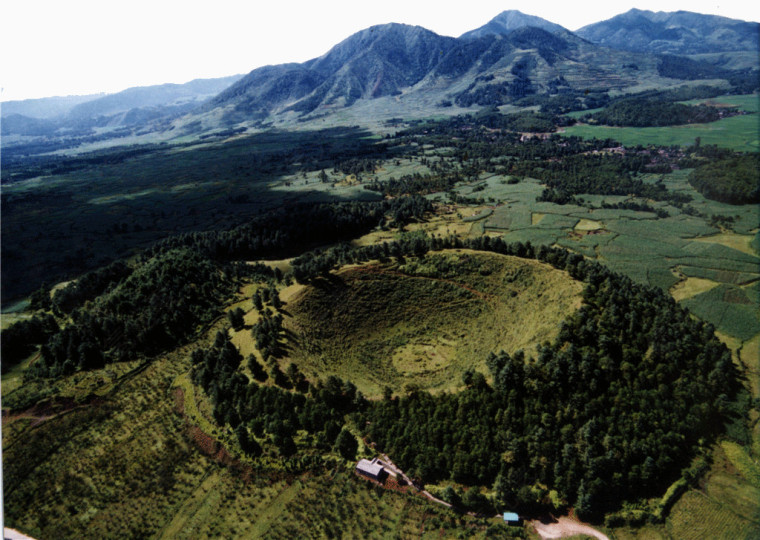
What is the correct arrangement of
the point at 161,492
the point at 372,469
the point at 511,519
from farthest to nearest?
the point at 161,492, the point at 372,469, the point at 511,519

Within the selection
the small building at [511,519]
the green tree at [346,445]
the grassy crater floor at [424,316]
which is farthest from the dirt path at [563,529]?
the green tree at [346,445]

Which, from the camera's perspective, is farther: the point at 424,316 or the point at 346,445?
the point at 424,316

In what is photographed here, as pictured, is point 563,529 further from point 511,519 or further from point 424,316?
point 424,316

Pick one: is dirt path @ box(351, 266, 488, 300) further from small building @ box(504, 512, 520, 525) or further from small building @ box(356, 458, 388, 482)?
small building @ box(504, 512, 520, 525)

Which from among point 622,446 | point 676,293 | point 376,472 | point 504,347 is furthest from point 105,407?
point 676,293

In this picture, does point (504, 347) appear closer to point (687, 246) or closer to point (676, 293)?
point (676, 293)

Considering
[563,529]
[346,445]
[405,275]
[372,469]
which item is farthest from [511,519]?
[405,275]

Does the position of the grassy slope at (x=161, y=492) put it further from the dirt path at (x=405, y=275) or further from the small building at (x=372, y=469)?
the dirt path at (x=405, y=275)

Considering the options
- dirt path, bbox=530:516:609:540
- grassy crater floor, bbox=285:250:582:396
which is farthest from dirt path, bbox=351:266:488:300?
dirt path, bbox=530:516:609:540
